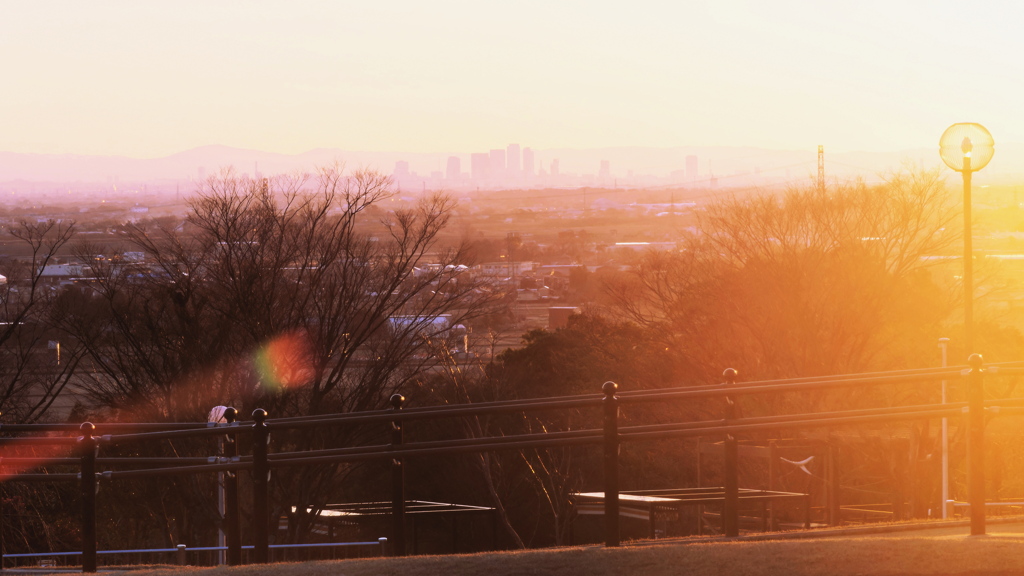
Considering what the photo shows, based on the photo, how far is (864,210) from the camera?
3041 centimetres

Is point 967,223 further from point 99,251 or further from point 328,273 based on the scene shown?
point 99,251

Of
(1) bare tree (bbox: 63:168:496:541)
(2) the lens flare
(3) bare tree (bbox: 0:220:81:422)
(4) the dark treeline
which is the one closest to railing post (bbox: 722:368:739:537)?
(4) the dark treeline

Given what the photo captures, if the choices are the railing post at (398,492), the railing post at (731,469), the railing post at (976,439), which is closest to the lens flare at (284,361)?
the railing post at (398,492)

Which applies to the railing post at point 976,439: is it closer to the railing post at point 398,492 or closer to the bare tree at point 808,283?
the railing post at point 398,492

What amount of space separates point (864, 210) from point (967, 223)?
19.4 metres

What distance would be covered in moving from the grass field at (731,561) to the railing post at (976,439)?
514 mm

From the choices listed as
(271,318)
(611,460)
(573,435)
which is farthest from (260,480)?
(271,318)

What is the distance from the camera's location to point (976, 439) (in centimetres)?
589

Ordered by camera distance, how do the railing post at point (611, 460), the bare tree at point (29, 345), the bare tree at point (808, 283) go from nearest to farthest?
1. the railing post at point (611, 460)
2. the bare tree at point (29, 345)
3. the bare tree at point (808, 283)

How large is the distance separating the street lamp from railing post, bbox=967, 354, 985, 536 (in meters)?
6.17

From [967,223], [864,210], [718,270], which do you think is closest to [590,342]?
[718,270]

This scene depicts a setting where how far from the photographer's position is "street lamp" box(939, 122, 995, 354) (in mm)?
11742

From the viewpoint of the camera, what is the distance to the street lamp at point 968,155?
11.7 metres

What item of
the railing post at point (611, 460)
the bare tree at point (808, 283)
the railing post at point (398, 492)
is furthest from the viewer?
the bare tree at point (808, 283)
